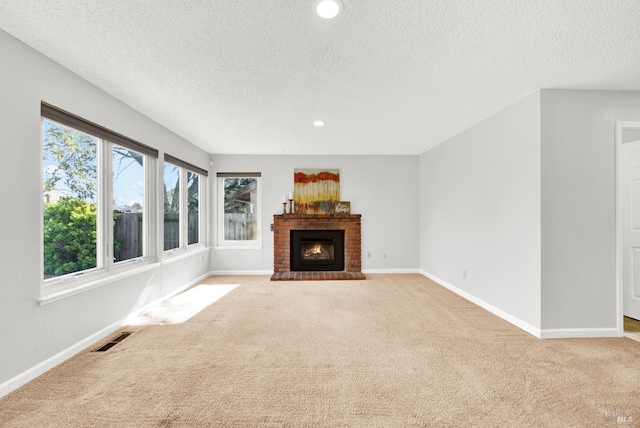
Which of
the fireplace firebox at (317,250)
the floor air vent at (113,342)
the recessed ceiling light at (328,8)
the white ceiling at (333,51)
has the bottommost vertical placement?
the floor air vent at (113,342)

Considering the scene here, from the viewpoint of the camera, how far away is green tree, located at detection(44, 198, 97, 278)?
2.38 m

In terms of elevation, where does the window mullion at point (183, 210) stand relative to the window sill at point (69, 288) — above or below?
above

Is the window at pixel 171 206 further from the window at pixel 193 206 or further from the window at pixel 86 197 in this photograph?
the window at pixel 86 197

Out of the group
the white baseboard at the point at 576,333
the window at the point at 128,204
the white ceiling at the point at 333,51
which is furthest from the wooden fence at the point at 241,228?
the white baseboard at the point at 576,333

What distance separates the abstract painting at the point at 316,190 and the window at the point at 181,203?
1.83 metres

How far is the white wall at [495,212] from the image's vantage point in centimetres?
293

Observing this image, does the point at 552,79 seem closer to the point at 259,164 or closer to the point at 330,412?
the point at 330,412

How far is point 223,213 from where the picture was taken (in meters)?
5.93

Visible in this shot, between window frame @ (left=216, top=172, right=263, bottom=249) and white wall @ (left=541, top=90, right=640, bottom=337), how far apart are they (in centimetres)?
462

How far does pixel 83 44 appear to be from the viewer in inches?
79.8

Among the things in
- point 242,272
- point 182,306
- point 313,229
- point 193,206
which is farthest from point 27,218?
point 313,229

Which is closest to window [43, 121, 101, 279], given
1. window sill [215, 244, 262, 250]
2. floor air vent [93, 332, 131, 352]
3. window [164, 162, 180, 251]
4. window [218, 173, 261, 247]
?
floor air vent [93, 332, 131, 352]

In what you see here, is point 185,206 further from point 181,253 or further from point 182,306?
point 182,306

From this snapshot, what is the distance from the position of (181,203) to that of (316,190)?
8.22 feet
